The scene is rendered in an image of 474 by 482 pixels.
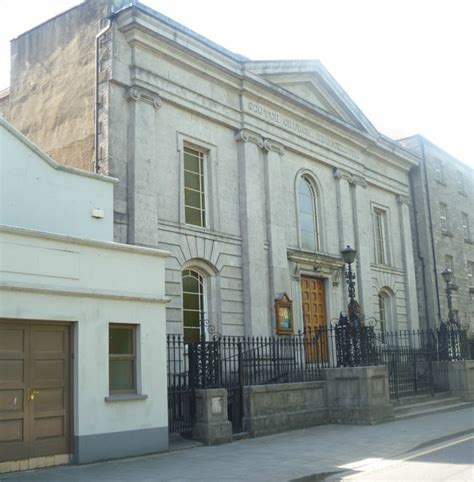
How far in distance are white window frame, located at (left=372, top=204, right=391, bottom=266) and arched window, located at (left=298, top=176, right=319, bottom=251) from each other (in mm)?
4410

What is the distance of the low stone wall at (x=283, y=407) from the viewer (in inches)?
530

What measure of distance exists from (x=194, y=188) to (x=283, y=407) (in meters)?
6.83

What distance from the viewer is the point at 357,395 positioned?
50.9 feet

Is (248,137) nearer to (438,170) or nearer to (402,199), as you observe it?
(402,199)

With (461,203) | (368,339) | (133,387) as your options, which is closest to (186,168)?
(368,339)

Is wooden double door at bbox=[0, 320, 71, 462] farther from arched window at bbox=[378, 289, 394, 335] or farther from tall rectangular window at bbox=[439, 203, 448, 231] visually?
tall rectangular window at bbox=[439, 203, 448, 231]

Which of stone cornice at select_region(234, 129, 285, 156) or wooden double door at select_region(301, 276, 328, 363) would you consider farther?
wooden double door at select_region(301, 276, 328, 363)

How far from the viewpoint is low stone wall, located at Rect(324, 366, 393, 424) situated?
50.2 ft

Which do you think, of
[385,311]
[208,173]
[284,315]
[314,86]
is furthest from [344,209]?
[208,173]

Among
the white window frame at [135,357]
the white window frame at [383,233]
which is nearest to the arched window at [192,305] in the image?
the white window frame at [135,357]

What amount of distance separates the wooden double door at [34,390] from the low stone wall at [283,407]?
4.43 m

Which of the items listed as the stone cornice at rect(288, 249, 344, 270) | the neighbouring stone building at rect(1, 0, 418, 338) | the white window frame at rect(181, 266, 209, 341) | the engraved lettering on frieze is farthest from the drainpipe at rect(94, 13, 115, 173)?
the stone cornice at rect(288, 249, 344, 270)

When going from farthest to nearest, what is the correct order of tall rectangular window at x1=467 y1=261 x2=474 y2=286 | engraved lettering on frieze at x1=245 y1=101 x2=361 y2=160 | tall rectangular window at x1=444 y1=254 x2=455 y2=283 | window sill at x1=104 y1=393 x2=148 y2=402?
tall rectangular window at x1=467 y1=261 x2=474 y2=286, tall rectangular window at x1=444 y1=254 x2=455 y2=283, engraved lettering on frieze at x1=245 y1=101 x2=361 y2=160, window sill at x1=104 y1=393 x2=148 y2=402

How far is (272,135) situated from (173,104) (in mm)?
4307
